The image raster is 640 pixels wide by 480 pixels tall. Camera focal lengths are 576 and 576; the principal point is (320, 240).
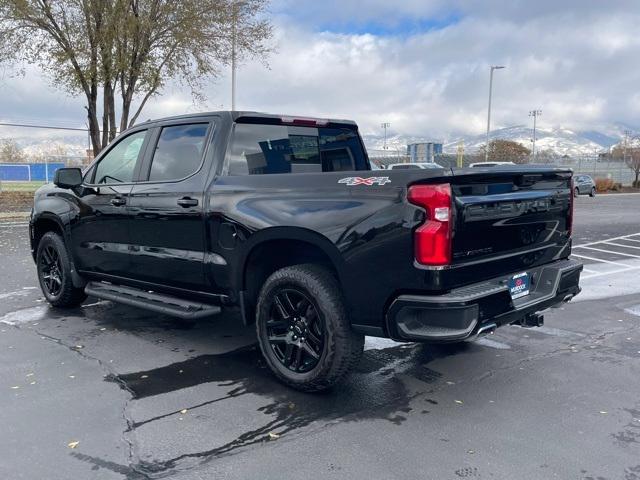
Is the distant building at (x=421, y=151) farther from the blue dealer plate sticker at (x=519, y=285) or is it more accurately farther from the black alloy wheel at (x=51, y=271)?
the blue dealer plate sticker at (x=519, y=285)

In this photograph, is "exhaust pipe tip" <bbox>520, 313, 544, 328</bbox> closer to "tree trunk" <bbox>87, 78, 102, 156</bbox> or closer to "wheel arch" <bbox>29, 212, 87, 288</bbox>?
"wheel arch" <bbox>29, 212, 87, 288</bbox>

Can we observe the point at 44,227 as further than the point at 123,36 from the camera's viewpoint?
No

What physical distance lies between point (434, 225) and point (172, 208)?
7.69 ft

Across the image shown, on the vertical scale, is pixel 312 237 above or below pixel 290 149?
below

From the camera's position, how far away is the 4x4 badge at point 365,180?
3510 millimetres

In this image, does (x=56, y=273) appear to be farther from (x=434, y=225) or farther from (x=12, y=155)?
(x=12, y=155)

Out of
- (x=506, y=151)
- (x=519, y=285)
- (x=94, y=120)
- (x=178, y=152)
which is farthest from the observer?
(x=506, y=151)

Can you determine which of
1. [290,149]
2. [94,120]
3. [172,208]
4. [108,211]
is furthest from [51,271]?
[94,120]

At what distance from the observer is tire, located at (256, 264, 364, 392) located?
3775 mm

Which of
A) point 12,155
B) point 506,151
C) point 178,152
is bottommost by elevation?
point 178,152

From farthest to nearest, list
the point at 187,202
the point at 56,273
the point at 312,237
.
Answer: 1. the point at 56,273
2. the point at 187,202
3. the point at 312,237

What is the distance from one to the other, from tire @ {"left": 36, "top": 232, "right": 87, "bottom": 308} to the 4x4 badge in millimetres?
3749

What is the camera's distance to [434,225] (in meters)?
3.34

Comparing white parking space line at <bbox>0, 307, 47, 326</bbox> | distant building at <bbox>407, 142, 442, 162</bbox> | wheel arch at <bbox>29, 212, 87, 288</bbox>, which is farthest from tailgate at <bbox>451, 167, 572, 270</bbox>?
distant building at <bbox>407, 142, 442, 162</bbox>
